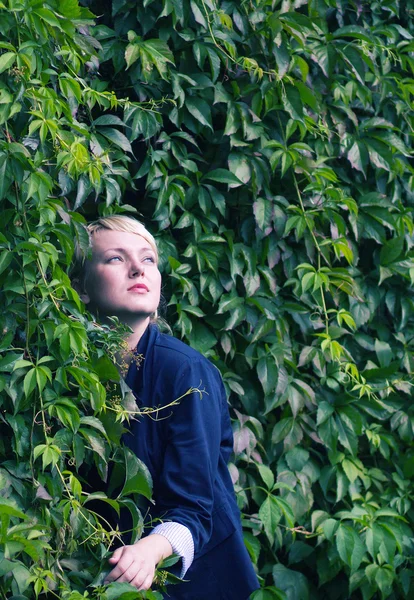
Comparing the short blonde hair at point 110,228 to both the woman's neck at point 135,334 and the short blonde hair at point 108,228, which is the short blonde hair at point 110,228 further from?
the woman's neck at point 135,334

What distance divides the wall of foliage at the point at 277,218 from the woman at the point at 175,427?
105 millimetres

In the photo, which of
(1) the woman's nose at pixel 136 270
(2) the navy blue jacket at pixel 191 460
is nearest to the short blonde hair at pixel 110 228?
(1) the woman's nose at pixel 136 270

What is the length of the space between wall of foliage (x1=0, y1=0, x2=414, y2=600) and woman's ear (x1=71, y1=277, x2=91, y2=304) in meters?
0.18

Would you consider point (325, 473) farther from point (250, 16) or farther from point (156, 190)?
point (250, 16)

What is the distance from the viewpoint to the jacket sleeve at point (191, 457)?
6.31ft

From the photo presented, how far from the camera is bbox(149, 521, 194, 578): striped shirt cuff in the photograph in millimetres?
1853

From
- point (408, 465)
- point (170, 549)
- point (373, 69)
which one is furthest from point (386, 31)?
point (170, 549)

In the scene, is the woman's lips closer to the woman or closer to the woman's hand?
the woman

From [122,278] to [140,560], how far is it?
0.68 meters

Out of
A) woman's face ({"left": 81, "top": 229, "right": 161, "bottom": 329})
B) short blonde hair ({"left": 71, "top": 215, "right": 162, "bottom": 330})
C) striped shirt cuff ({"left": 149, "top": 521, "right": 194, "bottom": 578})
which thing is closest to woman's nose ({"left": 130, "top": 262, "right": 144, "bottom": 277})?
woman's face ({"left": 81, "top": 229, "right": 161, "bottom": 329})

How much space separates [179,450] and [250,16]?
4.42 ft

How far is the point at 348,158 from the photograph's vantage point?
9.23 feet

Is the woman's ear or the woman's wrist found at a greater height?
the woman's ear

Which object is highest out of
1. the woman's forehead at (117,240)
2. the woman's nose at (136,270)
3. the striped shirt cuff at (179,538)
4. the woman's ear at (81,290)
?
the woman's forehead at (117,240)
